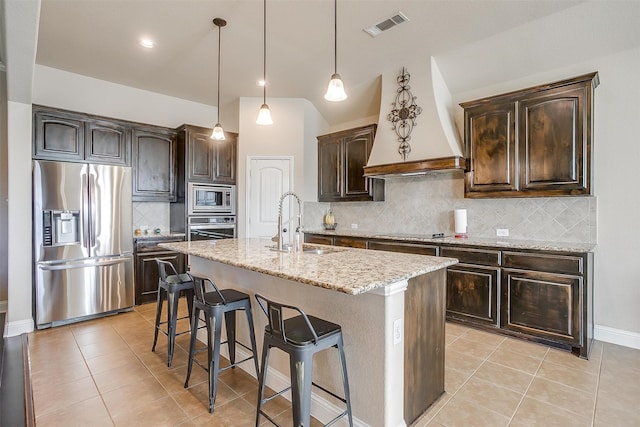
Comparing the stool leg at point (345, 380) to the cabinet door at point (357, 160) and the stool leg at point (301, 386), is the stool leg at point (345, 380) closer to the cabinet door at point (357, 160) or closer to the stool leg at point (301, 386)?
the stool leg at point (301, 386)

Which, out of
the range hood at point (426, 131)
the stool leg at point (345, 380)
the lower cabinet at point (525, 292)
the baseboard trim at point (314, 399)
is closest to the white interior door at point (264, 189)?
the range hood at point (426, 131)

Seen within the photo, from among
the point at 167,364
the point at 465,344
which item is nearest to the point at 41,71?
the point at 167,364

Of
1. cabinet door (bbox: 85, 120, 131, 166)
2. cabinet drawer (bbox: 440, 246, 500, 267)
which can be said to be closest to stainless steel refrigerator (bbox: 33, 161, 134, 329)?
cabinet door (bbox: 85, 120, 131, 166)

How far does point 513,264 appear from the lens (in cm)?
318

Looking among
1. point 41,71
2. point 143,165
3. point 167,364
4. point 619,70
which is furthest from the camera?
point 143,165

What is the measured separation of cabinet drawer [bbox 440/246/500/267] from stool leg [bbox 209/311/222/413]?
98.9 inches

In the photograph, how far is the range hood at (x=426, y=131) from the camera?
3770mm

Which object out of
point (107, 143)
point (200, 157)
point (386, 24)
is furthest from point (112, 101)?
point (386, 24)

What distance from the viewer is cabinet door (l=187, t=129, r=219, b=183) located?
4.77 meters

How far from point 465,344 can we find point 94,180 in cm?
438

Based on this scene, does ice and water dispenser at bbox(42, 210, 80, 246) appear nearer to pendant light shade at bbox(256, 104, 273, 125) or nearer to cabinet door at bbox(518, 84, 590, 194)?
pendant light shade at bbox(256, 104, 273, 125)

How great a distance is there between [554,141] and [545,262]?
1.14 metres

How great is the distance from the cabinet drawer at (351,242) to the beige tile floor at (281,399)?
1568 millimetres

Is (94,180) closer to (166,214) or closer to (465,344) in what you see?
(166,214)
